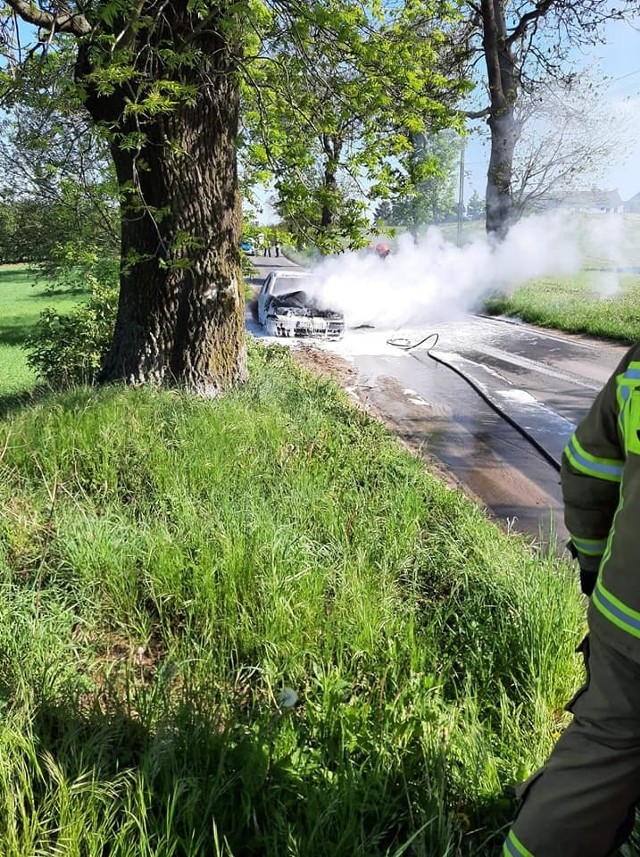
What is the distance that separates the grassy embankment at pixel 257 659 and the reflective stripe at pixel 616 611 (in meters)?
0.80

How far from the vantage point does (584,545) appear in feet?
5.94

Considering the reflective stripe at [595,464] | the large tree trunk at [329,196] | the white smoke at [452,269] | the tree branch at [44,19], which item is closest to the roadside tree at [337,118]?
the large tree trunk at [329,196]

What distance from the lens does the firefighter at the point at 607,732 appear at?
1.38 metres

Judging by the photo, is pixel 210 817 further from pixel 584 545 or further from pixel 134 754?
pixel 584 545

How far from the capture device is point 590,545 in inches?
70.8

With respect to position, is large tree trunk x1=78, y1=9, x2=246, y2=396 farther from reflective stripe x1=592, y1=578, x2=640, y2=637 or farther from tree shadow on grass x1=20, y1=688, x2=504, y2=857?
reflective stripe x1=592, y1=578, x2=640, y2=637

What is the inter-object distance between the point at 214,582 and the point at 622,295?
21.7 metres

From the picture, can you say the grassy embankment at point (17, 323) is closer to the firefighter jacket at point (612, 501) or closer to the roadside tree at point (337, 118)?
the roadside tree at point (337, 118)

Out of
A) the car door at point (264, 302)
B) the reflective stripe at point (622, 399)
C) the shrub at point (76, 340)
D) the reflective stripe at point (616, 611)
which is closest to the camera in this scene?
the reflective stripe at point (616, 611)

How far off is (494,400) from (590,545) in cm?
717

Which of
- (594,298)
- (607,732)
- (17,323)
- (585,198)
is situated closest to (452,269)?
(594,298)

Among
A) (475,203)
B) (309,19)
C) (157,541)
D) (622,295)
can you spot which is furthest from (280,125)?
(475,203)

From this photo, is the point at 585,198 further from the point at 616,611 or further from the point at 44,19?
the point at 616,611

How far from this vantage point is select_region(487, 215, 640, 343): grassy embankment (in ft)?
48.7
